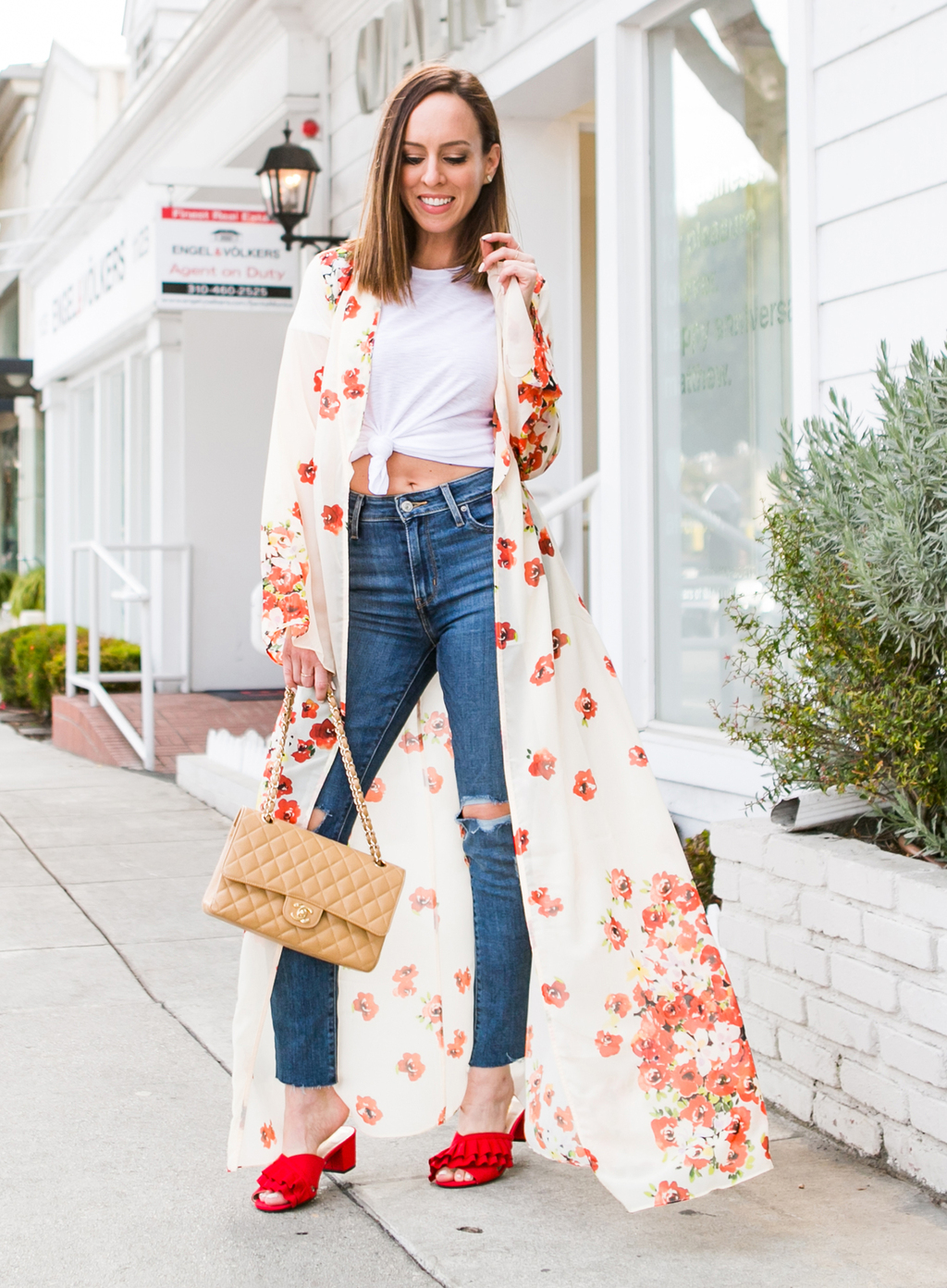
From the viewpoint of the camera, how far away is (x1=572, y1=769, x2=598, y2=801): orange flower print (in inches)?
88.3

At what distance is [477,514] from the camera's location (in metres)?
2.21

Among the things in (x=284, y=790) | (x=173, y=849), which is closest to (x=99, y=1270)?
(x=284, y=790)

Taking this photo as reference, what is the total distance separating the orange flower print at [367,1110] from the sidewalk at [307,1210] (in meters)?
0.11

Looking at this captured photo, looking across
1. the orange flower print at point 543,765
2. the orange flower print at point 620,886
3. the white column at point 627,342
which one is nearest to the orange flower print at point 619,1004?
the orange flower print at point 620,886

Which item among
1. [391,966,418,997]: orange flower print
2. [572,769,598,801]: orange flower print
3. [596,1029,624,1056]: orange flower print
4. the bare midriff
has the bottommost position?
[596,1029,624,1056]: orange flower print

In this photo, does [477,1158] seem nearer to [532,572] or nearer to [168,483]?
[532,572]

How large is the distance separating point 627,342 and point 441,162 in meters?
2.55

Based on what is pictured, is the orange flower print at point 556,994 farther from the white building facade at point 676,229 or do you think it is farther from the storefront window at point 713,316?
the storefront window at point 713,316

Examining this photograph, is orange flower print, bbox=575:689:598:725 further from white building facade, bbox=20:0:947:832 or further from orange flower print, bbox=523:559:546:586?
white building facade, bbox=20:0:947:832

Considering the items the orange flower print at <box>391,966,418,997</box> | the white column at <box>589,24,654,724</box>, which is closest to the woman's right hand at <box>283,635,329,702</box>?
the orange flower print at <box>391,966,418,997</box>

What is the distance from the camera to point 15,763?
7695mm

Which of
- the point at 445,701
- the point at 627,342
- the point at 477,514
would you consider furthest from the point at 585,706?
the point at 627,342

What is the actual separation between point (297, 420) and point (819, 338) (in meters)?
2.02

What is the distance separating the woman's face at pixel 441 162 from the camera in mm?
2225
